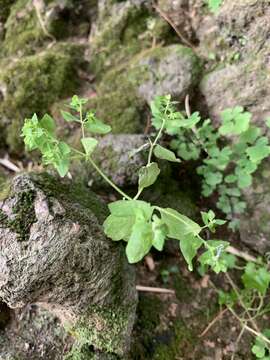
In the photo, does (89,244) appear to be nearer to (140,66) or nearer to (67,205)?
(67,205)

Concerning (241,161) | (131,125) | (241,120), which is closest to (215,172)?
(241,161)

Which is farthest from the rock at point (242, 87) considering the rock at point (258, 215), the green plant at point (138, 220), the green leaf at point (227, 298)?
the green leaf at point (227, 298)

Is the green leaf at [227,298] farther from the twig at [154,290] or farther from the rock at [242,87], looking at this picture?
the rock at [242,87]

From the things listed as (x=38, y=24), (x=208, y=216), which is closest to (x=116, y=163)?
(x=208, y=216)

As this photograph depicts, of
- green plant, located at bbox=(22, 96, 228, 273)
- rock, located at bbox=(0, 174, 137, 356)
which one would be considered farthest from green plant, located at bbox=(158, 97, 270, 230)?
rock, located at bbox=(0, 174, 137, 356)

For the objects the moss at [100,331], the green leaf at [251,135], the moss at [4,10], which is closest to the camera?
the moss at [100,331]

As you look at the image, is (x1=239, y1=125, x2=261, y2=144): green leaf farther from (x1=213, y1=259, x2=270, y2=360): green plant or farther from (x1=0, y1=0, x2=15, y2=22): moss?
(x1=0, y1=0, x2=15, y2=22): moss
